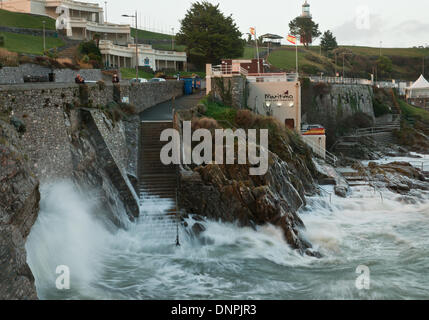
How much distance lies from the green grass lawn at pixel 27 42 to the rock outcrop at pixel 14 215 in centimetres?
3179

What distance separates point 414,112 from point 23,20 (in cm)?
4842

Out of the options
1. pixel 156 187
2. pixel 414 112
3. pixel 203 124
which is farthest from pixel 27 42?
pixel 414 112

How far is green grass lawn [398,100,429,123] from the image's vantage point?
179ft

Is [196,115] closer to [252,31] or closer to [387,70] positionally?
[252,31]

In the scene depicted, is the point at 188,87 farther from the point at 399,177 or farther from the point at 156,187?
the point at 156,187

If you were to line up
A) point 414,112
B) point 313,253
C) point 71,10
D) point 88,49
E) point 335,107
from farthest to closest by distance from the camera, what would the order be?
point 71,10, point 414,112, point 88,49, point 335,107, point 313,253

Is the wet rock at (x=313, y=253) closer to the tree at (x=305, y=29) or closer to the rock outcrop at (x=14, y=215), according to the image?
the rock outcrop at (x=14, y=215)

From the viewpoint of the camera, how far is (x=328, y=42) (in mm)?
100875

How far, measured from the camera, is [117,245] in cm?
1761

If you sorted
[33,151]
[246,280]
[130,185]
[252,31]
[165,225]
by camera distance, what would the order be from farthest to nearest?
1. [252,31]
2. [130,185]
3. [165,225]
4. [33,151]
5. [246,280]

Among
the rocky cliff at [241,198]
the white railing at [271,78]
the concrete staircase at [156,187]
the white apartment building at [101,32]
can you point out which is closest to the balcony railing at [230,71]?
the white railing at [271,78]

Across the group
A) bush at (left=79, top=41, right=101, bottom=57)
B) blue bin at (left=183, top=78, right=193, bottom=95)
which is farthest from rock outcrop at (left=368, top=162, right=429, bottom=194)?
bush at (left=79, top=41, right=101, bottom=57)
